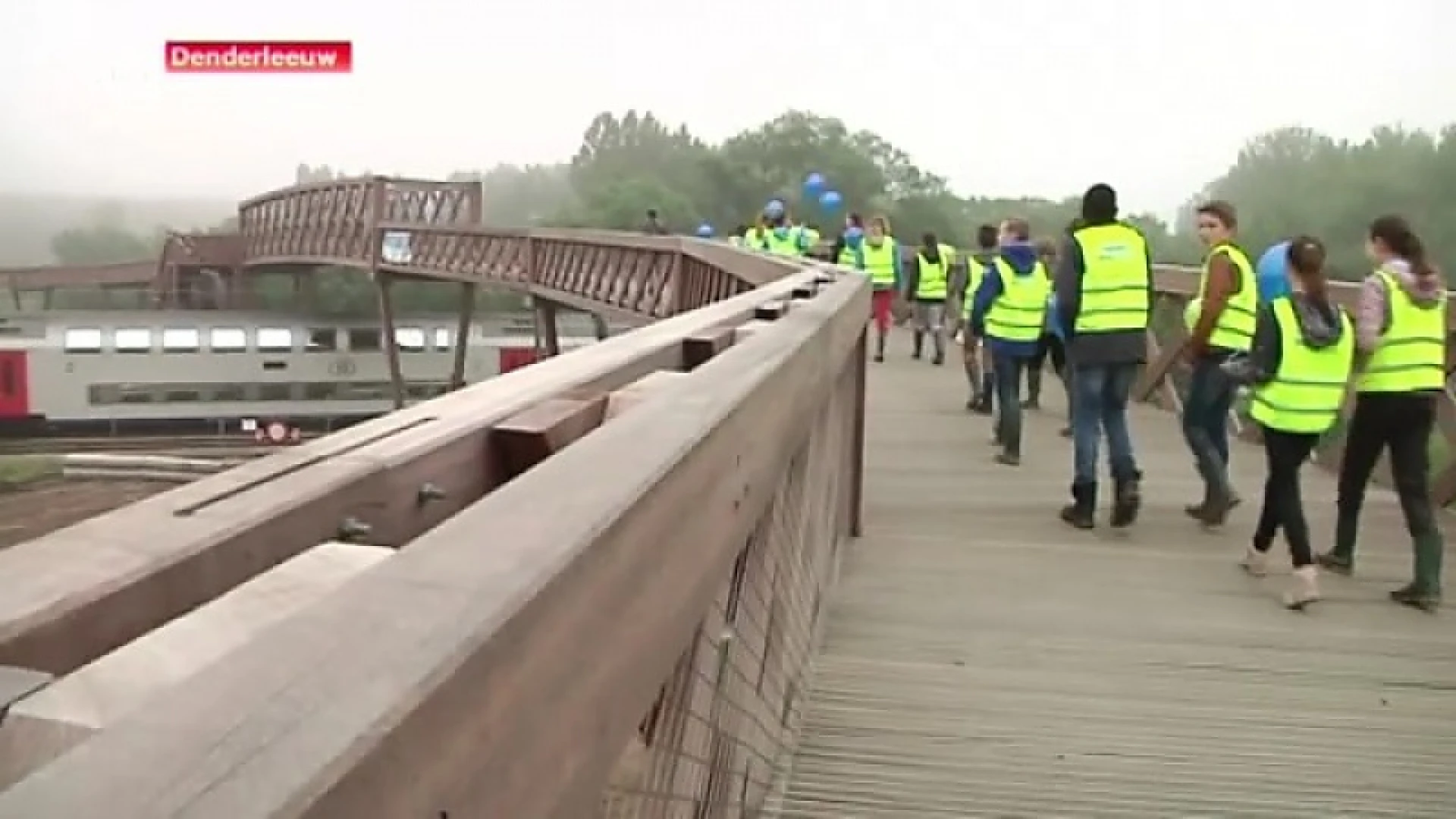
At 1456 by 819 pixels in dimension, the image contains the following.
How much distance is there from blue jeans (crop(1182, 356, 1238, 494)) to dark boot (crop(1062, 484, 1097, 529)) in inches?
17.7

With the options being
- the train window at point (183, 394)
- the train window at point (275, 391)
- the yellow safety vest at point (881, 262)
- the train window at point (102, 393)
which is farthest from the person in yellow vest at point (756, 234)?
the train window at point (102, 393)

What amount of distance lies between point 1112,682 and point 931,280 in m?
9.74

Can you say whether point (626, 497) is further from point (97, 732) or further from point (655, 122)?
point (655, 122)

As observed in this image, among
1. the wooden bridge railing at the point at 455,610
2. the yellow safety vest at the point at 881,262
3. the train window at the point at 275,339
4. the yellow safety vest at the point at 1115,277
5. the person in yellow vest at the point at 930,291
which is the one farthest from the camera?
the train window at the point at 275,339

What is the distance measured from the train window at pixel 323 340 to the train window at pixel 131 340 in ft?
16.4

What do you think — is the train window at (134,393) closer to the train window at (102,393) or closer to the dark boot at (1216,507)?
the train window at (102,393)

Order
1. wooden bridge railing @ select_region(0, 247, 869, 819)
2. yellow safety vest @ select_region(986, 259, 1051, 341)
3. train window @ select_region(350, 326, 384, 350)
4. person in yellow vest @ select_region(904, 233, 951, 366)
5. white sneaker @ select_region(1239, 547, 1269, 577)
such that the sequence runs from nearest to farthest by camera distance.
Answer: wooden bridge railing @ select_region(0, 247, 869, 819) < white sneaker @ select_region(1239, 547, 1269, 577) < yellow safety vest @ select_region(986, 259, 1051, 341) < person in yellow vest @ select_region(904, 233, 951, 366) < train window @ select_region(350, 326, 384, 350)

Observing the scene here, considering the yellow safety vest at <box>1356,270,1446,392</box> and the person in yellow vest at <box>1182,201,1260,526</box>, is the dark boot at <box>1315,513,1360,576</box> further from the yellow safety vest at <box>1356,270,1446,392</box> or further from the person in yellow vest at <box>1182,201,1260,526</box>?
the person in yellow vest at <box>1182,201,1260,526</box>

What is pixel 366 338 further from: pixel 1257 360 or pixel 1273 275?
pixel 1257 360

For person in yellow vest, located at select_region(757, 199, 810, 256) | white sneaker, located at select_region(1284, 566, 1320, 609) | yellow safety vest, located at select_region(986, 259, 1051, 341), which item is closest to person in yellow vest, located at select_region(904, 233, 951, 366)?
person in yellow vest, located at select_region(757, 199, 810, 256)

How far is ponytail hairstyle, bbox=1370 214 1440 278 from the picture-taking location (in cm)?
479

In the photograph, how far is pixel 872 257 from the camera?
12500 millimetres

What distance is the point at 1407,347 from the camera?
4766mm

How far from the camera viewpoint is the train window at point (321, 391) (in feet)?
79.0
